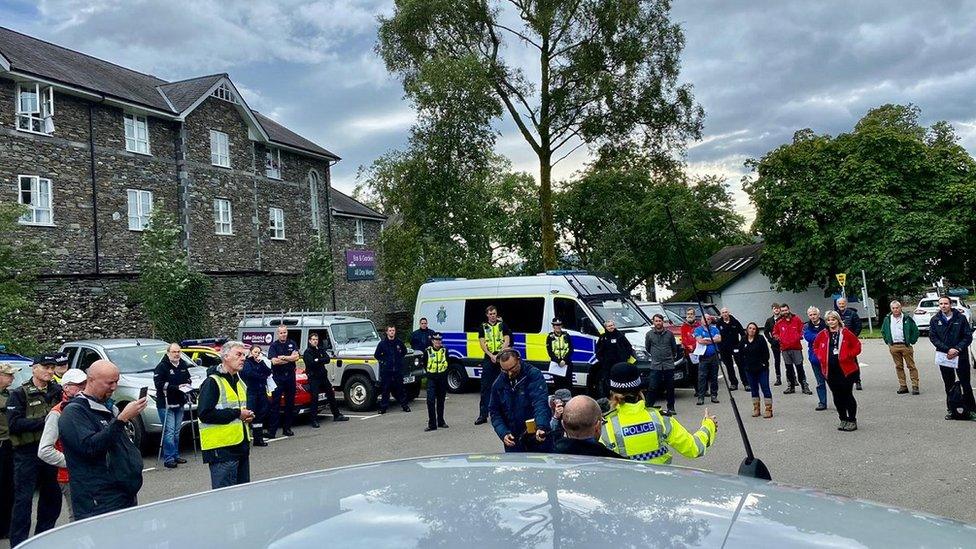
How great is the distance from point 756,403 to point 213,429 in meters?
9.02

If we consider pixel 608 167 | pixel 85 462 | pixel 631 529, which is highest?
pixel 608 167

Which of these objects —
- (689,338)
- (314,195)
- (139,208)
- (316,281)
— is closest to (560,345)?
(689,338)

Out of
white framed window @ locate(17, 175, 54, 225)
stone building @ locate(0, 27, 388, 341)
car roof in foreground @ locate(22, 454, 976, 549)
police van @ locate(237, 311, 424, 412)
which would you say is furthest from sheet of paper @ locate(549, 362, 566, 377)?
white framed window @ locate(17, 175, 54, 225)

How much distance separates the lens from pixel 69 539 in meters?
1.88

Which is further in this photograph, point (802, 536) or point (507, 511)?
point (507, 511)

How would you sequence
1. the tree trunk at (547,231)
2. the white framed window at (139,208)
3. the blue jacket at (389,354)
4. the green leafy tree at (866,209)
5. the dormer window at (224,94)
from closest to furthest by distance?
1. the blue jacket at (389,354)
2. the tree trunk at (547,231)
3. the white framed window at (139,208)
4. the dormer window at (224,94)
5. the green leafy tree at (866,209)

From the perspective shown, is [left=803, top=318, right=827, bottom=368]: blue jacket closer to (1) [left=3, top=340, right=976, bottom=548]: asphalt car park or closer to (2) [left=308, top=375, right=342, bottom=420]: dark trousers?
(1) [left=3, top=340, right=976, bottom=548]: asphalt car park

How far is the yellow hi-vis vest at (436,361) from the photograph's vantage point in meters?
12.9

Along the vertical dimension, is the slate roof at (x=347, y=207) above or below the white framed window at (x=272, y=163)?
below

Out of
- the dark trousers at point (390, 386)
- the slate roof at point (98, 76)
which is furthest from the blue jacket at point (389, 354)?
the slate roof at point (98, 76)

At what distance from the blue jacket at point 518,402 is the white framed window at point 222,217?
27.2 metres

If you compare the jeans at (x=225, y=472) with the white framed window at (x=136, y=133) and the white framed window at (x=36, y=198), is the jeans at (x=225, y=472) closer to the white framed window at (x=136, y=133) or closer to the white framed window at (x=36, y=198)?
the white framed window at (x=36, y=198)

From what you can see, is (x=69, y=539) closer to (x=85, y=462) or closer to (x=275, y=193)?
(x=85, y=462)

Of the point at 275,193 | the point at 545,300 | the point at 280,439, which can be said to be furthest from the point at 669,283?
the point at 280,439
